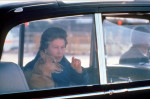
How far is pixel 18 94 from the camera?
274 centimetres

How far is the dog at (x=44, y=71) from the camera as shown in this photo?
114 inches

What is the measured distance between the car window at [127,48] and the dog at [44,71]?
0.53 m

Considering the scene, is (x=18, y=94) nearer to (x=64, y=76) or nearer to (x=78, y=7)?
(x=64, y=76)

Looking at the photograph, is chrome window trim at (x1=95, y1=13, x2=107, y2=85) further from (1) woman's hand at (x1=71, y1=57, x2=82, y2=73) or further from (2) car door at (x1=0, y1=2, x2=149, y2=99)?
(1) woman's hand at (x1=71, y1=57, x2=82, y2=73)

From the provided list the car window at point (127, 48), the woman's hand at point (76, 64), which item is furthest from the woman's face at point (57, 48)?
the car window at point (127, 48)

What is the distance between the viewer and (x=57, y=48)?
3.09m

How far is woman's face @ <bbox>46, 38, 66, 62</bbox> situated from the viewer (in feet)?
9.95

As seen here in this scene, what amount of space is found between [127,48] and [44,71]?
923mm

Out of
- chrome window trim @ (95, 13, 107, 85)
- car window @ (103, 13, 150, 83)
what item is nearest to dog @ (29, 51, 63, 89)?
chrome window trim @ (95, 13, 107, 85)

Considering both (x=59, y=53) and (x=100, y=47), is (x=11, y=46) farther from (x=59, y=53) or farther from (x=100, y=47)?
(x=100, y=47)

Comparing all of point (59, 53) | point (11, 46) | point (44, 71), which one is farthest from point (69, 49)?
point (11, 46)

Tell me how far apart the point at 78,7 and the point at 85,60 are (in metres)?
0.54

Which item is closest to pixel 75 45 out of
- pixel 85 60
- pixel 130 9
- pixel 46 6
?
pixel 85 60

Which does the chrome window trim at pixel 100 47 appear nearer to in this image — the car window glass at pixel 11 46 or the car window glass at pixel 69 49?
the car window glass at pixel 69 49
